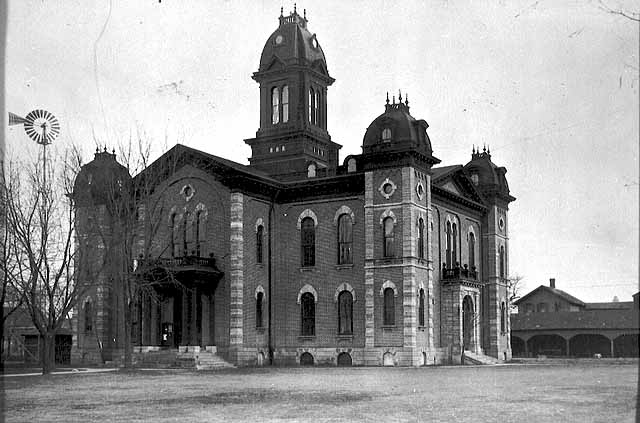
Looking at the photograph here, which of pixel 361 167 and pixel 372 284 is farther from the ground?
pixel 361 167

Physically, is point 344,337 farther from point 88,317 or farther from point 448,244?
point 88,317

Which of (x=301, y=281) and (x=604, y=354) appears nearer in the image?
(x=301, y=281)

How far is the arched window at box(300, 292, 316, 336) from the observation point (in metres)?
45.4

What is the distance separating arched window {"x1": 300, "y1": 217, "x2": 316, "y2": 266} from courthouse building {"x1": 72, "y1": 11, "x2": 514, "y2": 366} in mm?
61

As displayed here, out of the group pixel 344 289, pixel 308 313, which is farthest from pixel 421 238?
pixel 308 313

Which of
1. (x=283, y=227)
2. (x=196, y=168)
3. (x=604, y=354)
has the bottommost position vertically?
(x=604, y=354)

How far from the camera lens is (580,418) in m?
A: 16.0

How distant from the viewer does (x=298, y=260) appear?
45906 mm

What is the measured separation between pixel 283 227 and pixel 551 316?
127ft

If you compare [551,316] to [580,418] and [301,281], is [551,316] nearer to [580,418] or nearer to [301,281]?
[301,281]

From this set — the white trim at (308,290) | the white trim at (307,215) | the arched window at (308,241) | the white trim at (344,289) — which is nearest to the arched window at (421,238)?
the white trim at (344,289)

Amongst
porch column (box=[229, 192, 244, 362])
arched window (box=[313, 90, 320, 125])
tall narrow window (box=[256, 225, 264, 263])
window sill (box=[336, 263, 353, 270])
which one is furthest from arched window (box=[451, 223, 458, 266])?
porch column (box=[229, 192, 244, 362])

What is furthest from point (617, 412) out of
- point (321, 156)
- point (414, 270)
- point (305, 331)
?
point (321, 156)

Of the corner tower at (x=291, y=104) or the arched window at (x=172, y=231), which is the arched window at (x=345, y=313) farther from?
the arched window at (x=172, y=231)
